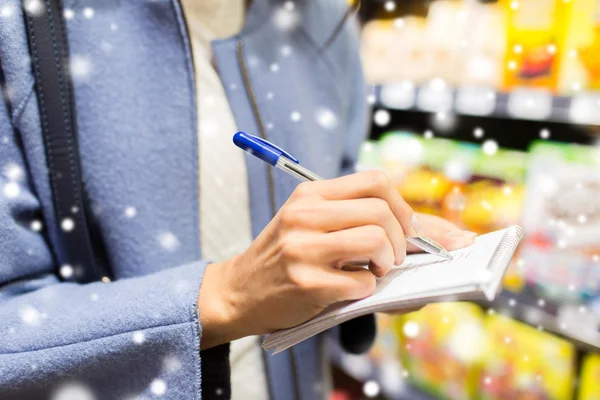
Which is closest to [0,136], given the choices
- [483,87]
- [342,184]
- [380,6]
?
→ [342,184]

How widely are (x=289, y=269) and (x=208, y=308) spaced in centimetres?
11

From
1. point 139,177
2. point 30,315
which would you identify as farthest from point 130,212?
point 30,315

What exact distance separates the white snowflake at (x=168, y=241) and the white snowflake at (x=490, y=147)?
86 cm

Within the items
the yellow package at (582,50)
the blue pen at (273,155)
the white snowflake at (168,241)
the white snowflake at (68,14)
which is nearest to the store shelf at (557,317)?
the yellow package at (582,50)

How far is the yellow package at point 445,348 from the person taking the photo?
1223 millimetres

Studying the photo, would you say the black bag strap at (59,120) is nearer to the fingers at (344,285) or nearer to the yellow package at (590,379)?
the fingers at (344,285)

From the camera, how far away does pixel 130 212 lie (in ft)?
1.92

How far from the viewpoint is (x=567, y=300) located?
987mm

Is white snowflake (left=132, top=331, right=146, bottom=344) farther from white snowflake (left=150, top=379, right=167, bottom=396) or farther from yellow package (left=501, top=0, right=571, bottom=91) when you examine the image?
yellow package (left=501, top=0, right=571, bottom=91)

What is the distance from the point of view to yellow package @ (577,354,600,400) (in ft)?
3.14

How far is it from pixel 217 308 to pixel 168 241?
0.18 m

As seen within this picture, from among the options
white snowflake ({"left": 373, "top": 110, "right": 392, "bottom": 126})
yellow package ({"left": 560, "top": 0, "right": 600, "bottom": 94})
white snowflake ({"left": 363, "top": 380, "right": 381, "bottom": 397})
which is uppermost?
yellow package ({"left": 560, "top": 0, "right": 600, "bottom": 94})

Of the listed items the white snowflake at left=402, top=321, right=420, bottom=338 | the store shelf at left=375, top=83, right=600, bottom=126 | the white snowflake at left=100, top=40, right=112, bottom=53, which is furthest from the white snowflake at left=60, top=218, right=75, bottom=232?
the white snowflake at left=402, top=321, right=420, bottom=338

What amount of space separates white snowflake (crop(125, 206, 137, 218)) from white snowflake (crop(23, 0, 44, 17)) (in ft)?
0.76
